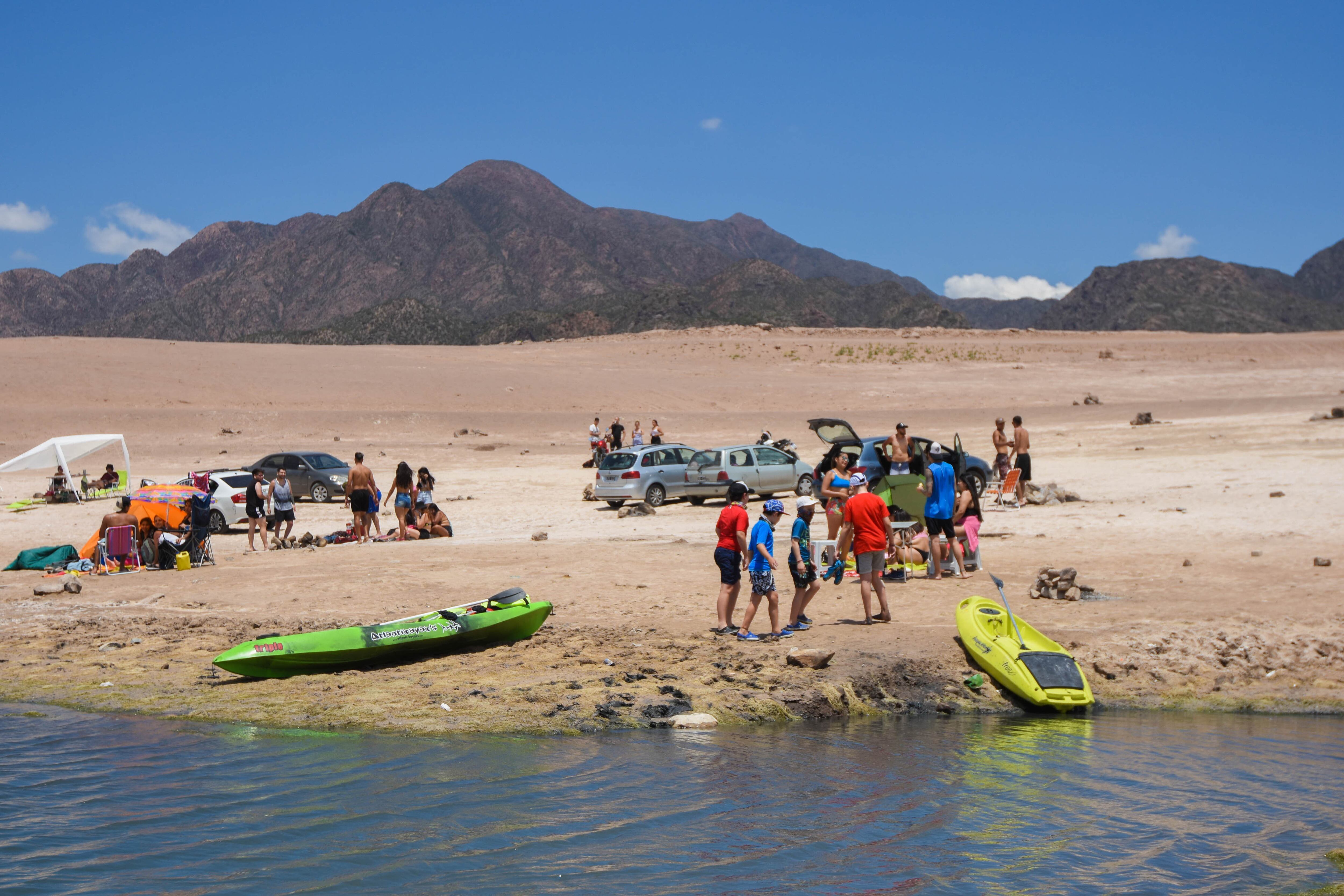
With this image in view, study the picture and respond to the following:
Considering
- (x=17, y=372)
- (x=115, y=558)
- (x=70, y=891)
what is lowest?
(x=70, y=891)

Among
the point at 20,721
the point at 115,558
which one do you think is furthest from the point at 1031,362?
the point at 20,721

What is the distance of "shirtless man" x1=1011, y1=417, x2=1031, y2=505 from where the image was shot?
21.8 m

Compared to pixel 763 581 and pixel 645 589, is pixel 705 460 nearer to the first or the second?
pixel 645 589

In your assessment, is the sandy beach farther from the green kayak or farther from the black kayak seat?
the black kayak seat

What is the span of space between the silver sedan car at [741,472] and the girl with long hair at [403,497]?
696 centimetres

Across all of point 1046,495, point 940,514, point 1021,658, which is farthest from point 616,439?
point 1021,658

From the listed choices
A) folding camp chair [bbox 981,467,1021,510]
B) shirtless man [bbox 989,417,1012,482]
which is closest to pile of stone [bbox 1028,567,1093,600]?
folding camp chair [bbox 981,467,1021,510]

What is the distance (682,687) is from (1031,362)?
6346 cm

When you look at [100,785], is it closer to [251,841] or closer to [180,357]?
[251,841]

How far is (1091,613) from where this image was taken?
1316 centimetres

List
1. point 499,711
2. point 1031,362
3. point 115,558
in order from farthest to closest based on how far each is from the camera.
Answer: point 1031,362 < point 115,558 < point 499,711

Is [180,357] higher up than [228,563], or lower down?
higher up

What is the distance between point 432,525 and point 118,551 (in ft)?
17.0

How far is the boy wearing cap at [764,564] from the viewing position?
11859 millimetres
